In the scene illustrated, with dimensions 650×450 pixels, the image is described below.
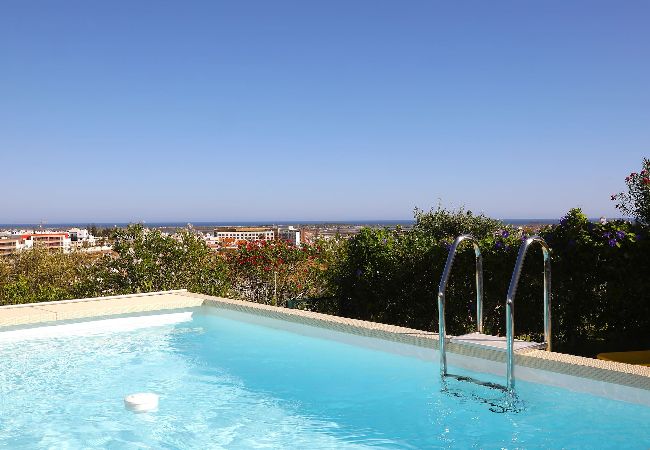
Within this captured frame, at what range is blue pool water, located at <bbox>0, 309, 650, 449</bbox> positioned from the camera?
4.51 metres

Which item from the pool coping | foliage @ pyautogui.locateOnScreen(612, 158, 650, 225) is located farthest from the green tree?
foliage @ pyautogui.locateOnScreen(612, 158, 650, 225)

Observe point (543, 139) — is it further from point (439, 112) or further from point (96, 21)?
point (96, 21)

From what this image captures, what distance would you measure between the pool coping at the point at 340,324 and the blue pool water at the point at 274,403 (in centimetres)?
17

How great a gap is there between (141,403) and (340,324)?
224 cm

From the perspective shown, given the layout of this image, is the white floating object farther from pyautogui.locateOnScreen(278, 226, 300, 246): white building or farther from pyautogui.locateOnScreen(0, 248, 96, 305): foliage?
pyautogui.locateOnScreen(278, 226, 300, 246): white building

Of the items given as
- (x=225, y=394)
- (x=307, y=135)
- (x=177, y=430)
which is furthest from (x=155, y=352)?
(x=307, y=135)

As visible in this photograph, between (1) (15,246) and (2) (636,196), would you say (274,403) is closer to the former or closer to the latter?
(2) (636,196)

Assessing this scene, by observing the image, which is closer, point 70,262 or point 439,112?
point 70,262

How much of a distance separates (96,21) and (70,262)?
589 centimetres

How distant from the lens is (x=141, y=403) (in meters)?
5.23

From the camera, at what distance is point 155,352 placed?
7312 mm

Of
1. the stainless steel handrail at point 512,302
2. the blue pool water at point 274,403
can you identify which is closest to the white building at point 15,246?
the blue pool water at point 274,403

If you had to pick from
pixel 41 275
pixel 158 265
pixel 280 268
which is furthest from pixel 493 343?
pixel 41 275

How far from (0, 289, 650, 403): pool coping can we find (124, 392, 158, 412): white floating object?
2.13 meters
